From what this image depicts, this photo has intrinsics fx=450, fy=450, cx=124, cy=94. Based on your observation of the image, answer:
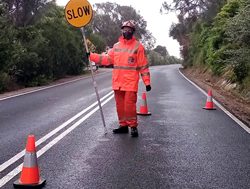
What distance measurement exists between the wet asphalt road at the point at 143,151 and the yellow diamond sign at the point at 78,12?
2203mm

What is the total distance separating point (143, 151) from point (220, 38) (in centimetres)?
1935

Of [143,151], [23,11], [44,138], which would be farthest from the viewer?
[23,11]

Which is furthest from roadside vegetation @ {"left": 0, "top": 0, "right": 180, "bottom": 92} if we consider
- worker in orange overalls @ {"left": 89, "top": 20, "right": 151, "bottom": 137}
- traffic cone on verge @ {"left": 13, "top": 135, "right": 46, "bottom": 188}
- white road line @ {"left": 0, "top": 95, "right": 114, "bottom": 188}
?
traffic cone on verge @ {"left": 13, "top": 135, "right": 46, "bottom": 188}

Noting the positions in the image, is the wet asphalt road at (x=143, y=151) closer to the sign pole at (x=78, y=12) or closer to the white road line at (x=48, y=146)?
the white road line at (x=48, y=146)

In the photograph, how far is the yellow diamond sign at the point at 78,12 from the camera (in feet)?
30.0

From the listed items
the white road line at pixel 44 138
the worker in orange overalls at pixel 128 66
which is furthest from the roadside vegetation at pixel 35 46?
the worker in orange overalls at pixel 128 66

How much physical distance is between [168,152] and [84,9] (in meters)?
3.68

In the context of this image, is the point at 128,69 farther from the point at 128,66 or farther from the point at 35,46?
the point at 35,46

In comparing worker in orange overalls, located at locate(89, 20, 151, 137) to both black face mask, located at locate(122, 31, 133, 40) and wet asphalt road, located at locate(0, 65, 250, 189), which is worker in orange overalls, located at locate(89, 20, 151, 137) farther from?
wet asphalt road, located at locate(0, 65, 250, 189)

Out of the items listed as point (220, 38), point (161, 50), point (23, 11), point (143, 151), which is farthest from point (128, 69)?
point (161, 50)

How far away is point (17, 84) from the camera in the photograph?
79.9 ft

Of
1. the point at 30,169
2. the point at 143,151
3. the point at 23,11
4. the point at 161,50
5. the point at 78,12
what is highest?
the point at 23,11

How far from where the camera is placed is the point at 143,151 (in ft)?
23.4

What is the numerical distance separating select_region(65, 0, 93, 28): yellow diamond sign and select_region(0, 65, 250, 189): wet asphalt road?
2.20 meters
